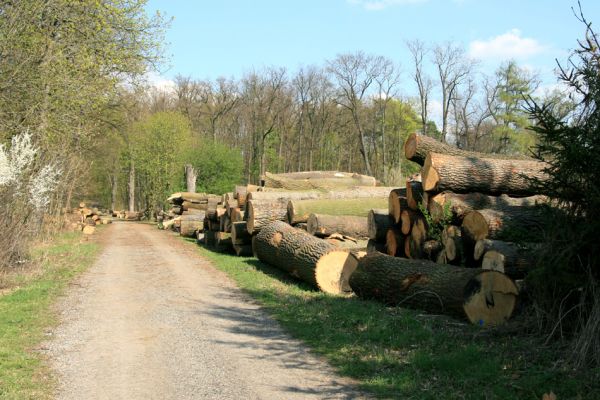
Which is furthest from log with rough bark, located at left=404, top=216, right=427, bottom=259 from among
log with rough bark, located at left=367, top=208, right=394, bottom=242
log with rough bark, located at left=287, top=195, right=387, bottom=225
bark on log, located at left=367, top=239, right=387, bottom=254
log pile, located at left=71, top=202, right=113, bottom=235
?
log pile, located at left=71, top=202, right=113, bottom=235

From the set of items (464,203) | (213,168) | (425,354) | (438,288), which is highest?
(213,168)

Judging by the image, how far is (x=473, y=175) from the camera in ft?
34.8

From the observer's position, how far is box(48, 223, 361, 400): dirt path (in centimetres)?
543

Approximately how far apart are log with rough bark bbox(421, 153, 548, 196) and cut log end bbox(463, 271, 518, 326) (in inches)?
131

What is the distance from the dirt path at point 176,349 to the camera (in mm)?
5426

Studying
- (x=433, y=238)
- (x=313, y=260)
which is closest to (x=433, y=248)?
(x=433, y=238)

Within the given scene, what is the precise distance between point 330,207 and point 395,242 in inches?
170

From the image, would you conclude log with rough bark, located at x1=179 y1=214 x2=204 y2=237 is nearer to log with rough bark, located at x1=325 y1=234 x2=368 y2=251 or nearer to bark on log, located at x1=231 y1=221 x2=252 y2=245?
bark on log, located at x1=231 y1=221 x2=252 y2=245

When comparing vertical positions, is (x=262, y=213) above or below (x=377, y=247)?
above

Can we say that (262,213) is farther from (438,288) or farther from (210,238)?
(438,288)

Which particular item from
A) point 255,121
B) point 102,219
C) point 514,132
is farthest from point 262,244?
point 255,121

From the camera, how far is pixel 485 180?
10688 mm

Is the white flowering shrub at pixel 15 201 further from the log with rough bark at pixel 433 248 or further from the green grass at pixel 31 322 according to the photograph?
the log with rough bark at pixel 433 248

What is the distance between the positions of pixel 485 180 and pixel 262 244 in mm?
6034
